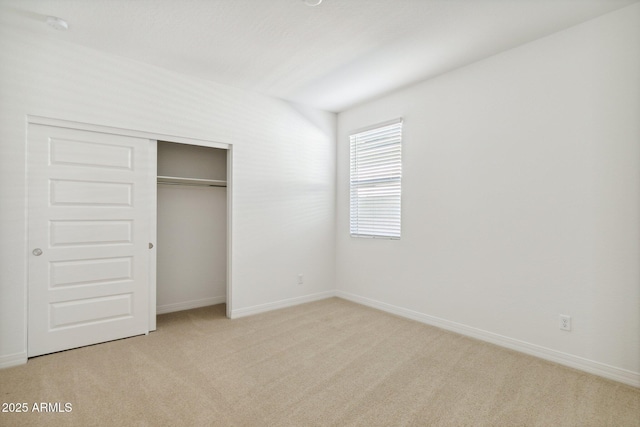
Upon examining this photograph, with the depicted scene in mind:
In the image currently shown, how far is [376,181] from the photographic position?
4277 mm

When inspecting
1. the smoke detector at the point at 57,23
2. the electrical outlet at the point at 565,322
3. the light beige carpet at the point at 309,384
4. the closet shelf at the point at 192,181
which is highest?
the smoke detector at the point at 57,23

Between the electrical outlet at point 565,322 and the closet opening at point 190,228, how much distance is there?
335cm

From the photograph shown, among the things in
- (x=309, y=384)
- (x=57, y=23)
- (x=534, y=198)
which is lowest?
(x=309, y=384)

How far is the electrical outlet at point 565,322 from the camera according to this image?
8.80ft

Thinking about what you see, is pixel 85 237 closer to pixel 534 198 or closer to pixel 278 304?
pixel 278 304

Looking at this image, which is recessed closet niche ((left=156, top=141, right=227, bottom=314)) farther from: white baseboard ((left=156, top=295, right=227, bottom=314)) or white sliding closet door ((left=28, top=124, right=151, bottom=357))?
white sliding closet door ((left=28, top=124, right=151, bottom=357))

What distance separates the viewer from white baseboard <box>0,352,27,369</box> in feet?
8.56

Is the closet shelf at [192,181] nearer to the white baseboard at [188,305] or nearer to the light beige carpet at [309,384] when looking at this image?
the white baseboard at [188,305]

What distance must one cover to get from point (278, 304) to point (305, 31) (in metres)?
3.15

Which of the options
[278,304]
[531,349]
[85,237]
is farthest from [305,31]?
[531,349]

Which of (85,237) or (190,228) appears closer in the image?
(85,237)

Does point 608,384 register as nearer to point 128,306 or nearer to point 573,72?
→ point 573,72

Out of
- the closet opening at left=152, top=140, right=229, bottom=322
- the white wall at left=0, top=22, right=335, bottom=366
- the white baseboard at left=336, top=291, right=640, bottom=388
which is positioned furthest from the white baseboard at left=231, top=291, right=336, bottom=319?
the white baseboard at left=336, top=291, right=640, bottom=388

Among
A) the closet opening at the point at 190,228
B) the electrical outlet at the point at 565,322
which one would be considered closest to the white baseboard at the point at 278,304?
the closet opening at the point at 190,228
